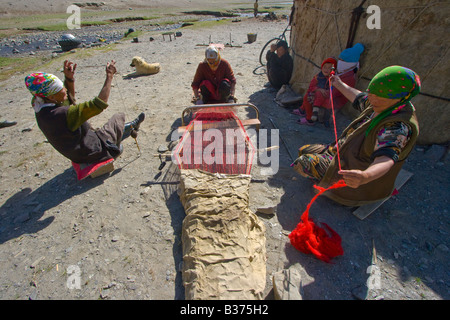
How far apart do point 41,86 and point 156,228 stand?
2130mm

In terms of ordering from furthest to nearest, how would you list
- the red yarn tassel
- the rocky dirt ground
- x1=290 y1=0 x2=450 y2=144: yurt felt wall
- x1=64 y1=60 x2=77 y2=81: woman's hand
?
x1=64 y1=60 x2=77 y2=81: woman's hand
x1=290 y1=0 x2=450 y2=144: yurt felt wall
the red yarn tassel
the rocky dirt ground

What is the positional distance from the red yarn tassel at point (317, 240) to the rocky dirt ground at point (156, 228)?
0.09 metres

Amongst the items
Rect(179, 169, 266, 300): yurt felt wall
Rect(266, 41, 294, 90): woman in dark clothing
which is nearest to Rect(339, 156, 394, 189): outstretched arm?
Rect(179, 169, 266, 300): yurt felt wall

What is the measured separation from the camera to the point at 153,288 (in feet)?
6.84

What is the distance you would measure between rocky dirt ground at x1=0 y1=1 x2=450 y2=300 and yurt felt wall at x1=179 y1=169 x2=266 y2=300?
7.2 inches

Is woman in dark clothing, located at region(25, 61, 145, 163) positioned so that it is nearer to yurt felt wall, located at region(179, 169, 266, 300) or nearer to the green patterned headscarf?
yurt felt wall, located at region(179, 169, 266, 300)

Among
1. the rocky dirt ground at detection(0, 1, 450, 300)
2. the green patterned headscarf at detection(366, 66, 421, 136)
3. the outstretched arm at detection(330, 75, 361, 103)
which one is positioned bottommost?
the rocky dirt ground at detection(0, 1, 450, 300)

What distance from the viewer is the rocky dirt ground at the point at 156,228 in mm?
2086

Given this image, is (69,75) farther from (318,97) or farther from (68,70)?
(318,97)

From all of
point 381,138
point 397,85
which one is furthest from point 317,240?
point 397,85

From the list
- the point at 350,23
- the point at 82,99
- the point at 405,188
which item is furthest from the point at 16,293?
the point at 350,23

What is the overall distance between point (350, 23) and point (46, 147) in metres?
6.02

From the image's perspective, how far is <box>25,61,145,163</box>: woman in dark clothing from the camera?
8.72 ft
